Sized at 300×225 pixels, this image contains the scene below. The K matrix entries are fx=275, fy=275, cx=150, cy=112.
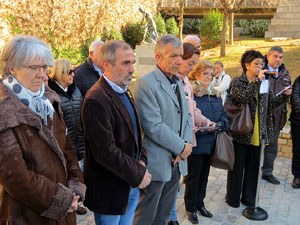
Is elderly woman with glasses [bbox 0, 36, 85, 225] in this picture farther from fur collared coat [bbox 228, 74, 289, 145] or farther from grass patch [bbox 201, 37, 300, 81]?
grass patch [bbox 201, 37, 300, 81]

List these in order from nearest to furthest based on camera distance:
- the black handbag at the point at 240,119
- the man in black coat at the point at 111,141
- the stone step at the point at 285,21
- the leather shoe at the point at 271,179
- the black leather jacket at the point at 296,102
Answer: the man in black coat at the point at 111,141 → the black handbag at the point at 240,119 → the black leather jacket at the point at 296,102 → the leather shoe at the point at 271,179 → the stone step at the point at 285,21

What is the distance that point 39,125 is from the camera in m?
1.62

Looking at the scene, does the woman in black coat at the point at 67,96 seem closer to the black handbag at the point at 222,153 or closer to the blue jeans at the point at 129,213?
the blue jeans at the point at 129,213

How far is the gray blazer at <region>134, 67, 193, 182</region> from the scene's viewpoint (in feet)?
8.04

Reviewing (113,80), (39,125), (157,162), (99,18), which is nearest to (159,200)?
(157,162)

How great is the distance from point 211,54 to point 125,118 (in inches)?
640

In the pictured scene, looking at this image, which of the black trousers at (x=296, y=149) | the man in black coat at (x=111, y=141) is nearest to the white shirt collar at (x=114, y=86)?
the man in black coat at (x=111, y=141)

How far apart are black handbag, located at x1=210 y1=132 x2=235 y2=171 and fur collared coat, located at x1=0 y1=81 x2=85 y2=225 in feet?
6.82

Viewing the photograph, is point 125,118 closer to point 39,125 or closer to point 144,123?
point 144,123

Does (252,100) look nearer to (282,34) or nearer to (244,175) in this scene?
(244,175)

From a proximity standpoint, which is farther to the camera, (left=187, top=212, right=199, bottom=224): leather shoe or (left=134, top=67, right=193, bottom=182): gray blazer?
(left=187, top=212, right=199, bottom=224): leather shoe

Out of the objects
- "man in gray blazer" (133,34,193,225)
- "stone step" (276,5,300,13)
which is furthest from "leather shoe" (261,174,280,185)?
"stone step" (276,5,300,13)

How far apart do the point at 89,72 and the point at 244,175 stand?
2.73 m

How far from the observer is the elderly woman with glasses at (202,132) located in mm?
3377
